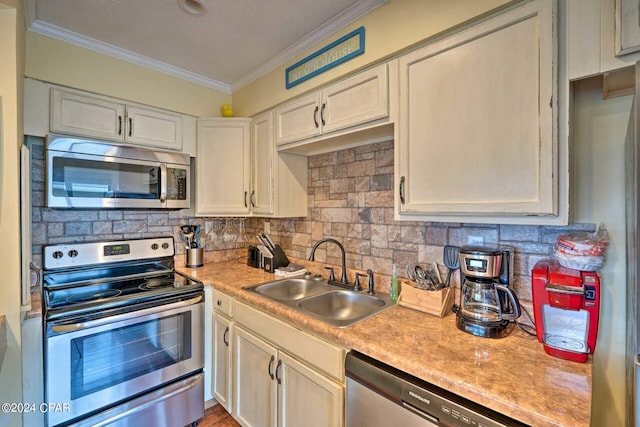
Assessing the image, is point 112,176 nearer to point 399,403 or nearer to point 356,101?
point 356,101

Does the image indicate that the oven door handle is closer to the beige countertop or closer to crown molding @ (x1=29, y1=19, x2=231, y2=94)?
the beige countertop

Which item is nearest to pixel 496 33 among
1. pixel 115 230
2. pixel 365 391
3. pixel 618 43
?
pixel 618 43

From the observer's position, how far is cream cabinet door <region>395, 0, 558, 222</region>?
0.96 metres

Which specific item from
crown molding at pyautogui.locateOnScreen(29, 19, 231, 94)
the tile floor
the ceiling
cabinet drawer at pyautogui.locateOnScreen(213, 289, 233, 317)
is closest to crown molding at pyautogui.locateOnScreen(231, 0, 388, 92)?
the ceiling

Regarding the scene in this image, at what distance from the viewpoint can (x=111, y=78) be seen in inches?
78.2

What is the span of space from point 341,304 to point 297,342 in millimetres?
496

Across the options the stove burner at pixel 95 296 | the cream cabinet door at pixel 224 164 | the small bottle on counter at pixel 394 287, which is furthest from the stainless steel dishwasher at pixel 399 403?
the cream cabinet door at pixel 224 164

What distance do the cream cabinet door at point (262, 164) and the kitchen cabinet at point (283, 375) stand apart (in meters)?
0.82

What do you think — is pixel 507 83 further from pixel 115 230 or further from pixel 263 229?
pixel 115 230

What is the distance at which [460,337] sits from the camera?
1121mm

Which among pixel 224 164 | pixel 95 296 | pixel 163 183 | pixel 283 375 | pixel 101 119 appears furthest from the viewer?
pixel 224 164

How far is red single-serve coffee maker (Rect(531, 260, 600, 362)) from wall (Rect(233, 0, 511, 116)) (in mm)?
1006

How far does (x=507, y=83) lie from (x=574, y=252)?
0.64 meters

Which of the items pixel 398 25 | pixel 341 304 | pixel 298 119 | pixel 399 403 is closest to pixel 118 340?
pixel 341 304
